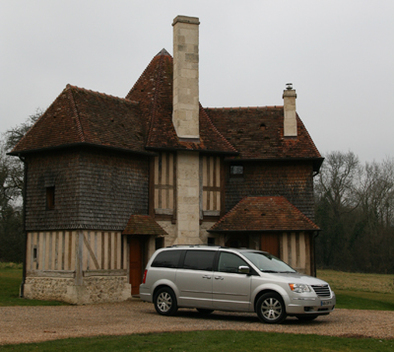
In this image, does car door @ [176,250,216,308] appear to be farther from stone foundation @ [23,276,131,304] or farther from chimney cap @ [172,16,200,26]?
chimney cap @ [172,16,200,26]

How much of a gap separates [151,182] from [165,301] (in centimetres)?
784

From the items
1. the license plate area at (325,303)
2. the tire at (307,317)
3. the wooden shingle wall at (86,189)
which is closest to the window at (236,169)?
the wooden shingle wall at (86,189)

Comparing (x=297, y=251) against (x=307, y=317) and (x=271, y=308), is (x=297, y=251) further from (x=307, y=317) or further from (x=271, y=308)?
(x=271, y=308)

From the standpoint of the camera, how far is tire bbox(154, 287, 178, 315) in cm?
1331

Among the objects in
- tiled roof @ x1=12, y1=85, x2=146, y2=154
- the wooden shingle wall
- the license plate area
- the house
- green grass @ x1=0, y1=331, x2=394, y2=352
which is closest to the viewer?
green grass @ x1=0, y1=331, x2=394, y2=352

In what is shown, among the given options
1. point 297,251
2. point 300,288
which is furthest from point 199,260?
point 297,251

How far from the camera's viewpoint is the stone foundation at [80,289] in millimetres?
18203

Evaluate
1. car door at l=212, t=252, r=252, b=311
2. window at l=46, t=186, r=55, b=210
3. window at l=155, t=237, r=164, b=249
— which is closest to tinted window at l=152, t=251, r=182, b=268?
car door at l=212, t=252, r=252, b=311

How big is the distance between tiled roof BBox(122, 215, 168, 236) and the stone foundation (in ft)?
5.47

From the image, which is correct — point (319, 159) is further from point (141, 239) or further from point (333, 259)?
point (333, 259)

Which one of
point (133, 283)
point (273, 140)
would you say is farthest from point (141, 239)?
point (273, 140)

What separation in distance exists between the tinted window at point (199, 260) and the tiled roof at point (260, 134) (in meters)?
9.31

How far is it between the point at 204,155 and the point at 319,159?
4601 millimetres

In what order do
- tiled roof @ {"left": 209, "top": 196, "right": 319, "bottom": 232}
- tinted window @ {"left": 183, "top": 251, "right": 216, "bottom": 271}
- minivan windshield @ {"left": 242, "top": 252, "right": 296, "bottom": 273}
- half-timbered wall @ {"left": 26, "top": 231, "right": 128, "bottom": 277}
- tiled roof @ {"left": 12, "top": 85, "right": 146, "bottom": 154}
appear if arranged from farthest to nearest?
tiled roof @ {"left": 209, "top": 196, "right": 319, "bottom": 232} → tiled roof @ {"left": 12, "top": 85, "right": 146, "bottom": 154} → half-timbered wall @ {"left": 26, "top": 231, "right": 128, "bottom": 277} → tinted window @ {"left": 183, "top": 251, "right": 216, "bottom": 271} → minivan windshield @ {"left": 242, "top": 252, "right": 296, "bottom": 273}
